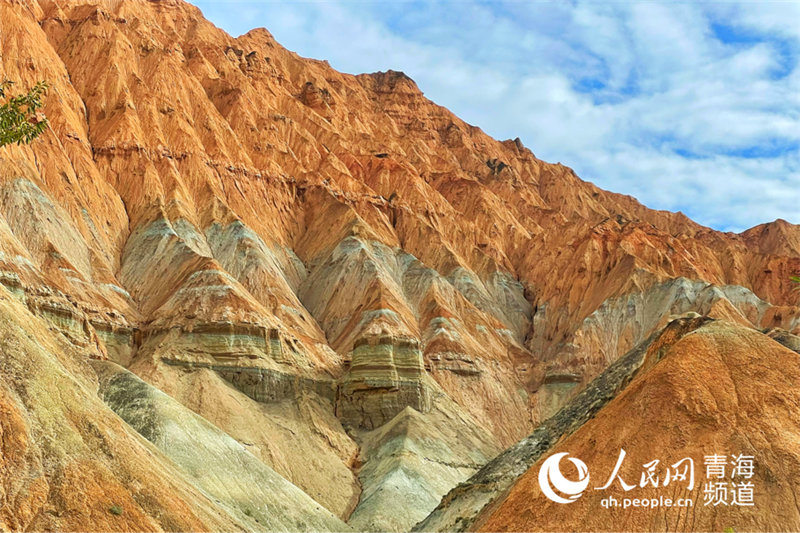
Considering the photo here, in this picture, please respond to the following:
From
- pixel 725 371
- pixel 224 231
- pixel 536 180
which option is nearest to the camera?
pixel 725 371

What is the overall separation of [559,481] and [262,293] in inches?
1962

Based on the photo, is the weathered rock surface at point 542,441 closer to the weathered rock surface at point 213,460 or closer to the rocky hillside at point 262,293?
the weathered rock surface at point 213,460

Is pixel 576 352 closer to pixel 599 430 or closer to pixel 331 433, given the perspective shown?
pixel 331 433

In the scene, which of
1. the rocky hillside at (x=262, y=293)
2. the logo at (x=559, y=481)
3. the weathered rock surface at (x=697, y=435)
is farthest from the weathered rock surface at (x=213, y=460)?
the logo at (x=559, y=481)

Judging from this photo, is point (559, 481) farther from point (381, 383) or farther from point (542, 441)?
point (381, 383)

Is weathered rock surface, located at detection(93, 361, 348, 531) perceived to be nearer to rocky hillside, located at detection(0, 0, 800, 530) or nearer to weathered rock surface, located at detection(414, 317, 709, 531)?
rocky hillside, located at detection(0, 0, 800, 530)

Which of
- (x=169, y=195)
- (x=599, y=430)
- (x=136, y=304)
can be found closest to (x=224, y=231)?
(x=169, y=195)

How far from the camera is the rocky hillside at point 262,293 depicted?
36.2m

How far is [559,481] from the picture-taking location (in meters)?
26.5

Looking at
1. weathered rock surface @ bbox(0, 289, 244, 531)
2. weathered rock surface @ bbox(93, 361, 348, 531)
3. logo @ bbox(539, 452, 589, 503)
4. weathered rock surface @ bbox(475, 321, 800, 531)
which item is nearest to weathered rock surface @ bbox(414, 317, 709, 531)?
weathered rock surface @ bbox(475, 321, 800, 531)

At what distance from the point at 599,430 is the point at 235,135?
73365 mm

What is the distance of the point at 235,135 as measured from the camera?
94.6 m

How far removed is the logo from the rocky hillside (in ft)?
38.9

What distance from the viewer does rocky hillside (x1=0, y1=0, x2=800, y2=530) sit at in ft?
119
